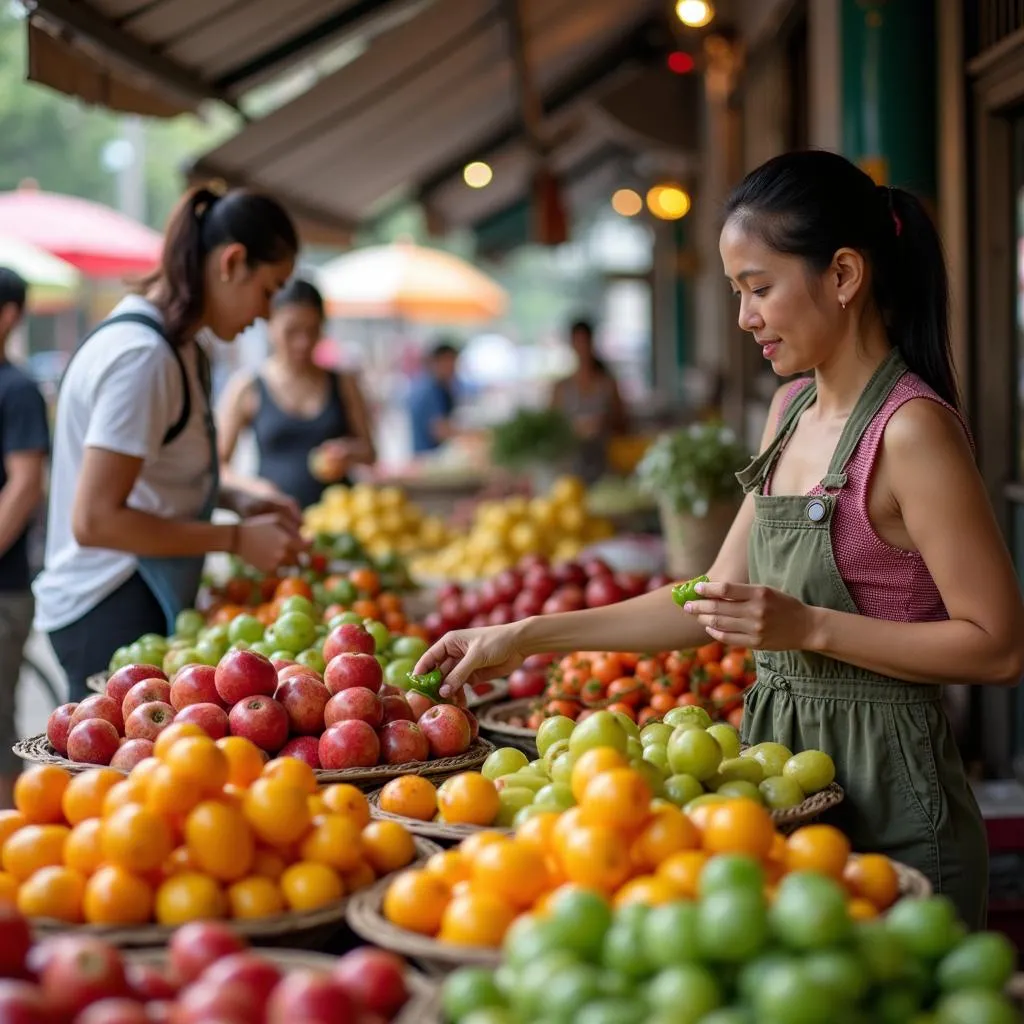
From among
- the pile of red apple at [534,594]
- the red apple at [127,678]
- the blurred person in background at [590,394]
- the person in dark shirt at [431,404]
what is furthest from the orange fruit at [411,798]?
the person in dark shirt at [431,404]

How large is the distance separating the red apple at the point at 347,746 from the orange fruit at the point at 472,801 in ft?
1.12

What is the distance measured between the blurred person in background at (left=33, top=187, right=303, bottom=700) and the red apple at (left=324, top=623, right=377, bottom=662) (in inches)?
36.6

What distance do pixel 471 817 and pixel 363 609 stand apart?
6.01ft

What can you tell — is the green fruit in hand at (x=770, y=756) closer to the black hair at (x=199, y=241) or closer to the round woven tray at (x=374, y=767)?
the round woven tray at (x=374, y=767)

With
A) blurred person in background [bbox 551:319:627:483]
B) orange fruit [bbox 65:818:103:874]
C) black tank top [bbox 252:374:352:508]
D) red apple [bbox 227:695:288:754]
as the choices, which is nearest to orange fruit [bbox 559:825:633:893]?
orange fruit [bbox 65:818:103:874]

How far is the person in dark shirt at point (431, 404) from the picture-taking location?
14.1m

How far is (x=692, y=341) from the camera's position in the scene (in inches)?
636

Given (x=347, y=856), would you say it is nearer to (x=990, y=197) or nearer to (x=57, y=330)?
(x=990, y=197)

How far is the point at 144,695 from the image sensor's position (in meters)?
2.68

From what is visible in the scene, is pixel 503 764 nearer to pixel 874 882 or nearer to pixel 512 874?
pixel 512 874

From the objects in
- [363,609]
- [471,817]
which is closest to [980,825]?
[471,817]

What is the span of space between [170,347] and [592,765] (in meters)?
2.14

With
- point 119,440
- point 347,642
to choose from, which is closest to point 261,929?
point 347,642

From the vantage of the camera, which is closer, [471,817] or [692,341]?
[471,817]
